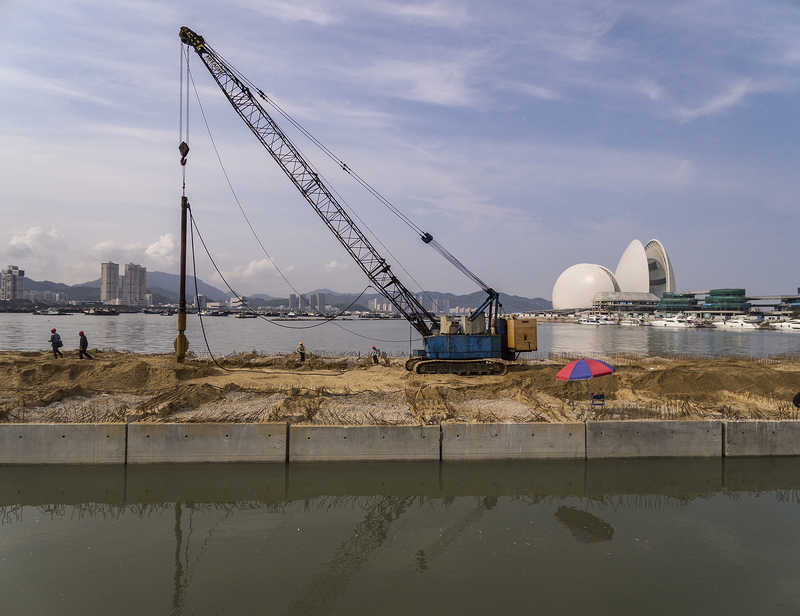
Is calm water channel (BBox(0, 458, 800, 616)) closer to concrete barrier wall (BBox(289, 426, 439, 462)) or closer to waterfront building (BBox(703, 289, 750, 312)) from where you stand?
concrete barrier wall (BBox(289, 426, 439, 462))

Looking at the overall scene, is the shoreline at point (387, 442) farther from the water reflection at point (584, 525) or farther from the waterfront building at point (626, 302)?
the waterfront building at point (626, 302)

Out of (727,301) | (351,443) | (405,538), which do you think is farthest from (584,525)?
(727,301)

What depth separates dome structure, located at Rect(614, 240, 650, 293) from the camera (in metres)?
169

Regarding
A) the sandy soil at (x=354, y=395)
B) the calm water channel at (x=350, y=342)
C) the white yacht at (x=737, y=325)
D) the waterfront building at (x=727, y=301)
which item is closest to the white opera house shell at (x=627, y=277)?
the waterfront building at (x=727, y=301)

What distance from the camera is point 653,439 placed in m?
13.2

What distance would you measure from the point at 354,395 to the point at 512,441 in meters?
5.80

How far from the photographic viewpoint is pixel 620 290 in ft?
572

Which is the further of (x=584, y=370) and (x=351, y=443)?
(x=584, y=370)

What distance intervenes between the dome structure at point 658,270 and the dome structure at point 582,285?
14.6 m

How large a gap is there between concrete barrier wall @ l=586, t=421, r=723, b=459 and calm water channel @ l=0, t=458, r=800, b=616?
0.37 meters

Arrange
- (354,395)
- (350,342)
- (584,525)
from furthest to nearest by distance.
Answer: (350,342) → (354,395) → (584,525)

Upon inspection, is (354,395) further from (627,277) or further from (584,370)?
(627,277)

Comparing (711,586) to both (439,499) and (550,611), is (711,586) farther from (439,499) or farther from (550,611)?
(439,499)

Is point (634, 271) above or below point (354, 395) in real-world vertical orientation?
above
